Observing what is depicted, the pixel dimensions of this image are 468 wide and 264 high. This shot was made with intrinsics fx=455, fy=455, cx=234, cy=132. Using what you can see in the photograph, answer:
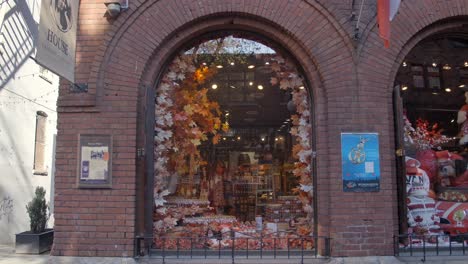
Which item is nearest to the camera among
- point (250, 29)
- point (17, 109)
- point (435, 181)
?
point (250, 29)

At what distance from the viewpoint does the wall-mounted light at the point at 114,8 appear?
6.79 m

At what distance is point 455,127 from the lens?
27.3 ft

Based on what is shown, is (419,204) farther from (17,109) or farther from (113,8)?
(17,109)

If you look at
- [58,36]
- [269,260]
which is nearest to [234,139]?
[269,260]

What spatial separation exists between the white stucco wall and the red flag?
7.67m

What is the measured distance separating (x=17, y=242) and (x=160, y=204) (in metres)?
2.83

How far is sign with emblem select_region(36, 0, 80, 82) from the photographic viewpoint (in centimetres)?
525

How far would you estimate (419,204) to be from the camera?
7.59 m

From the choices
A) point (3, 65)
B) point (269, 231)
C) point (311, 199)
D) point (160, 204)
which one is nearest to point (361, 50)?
point (311, 199)

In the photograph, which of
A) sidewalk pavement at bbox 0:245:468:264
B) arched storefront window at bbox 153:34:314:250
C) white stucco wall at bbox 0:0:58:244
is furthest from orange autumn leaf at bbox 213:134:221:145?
white stucco wall at bbox 0:0:58:244

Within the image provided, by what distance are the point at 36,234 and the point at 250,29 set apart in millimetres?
5070

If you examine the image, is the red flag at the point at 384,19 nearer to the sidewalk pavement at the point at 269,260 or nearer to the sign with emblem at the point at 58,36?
the sidewalk pavement at the point at 269,260

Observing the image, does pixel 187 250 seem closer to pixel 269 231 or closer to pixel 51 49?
pixel 269 231

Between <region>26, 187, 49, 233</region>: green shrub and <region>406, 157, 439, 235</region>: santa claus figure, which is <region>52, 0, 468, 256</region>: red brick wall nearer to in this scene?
<region>406, 157, 439, 235</region>: santa claus figure
